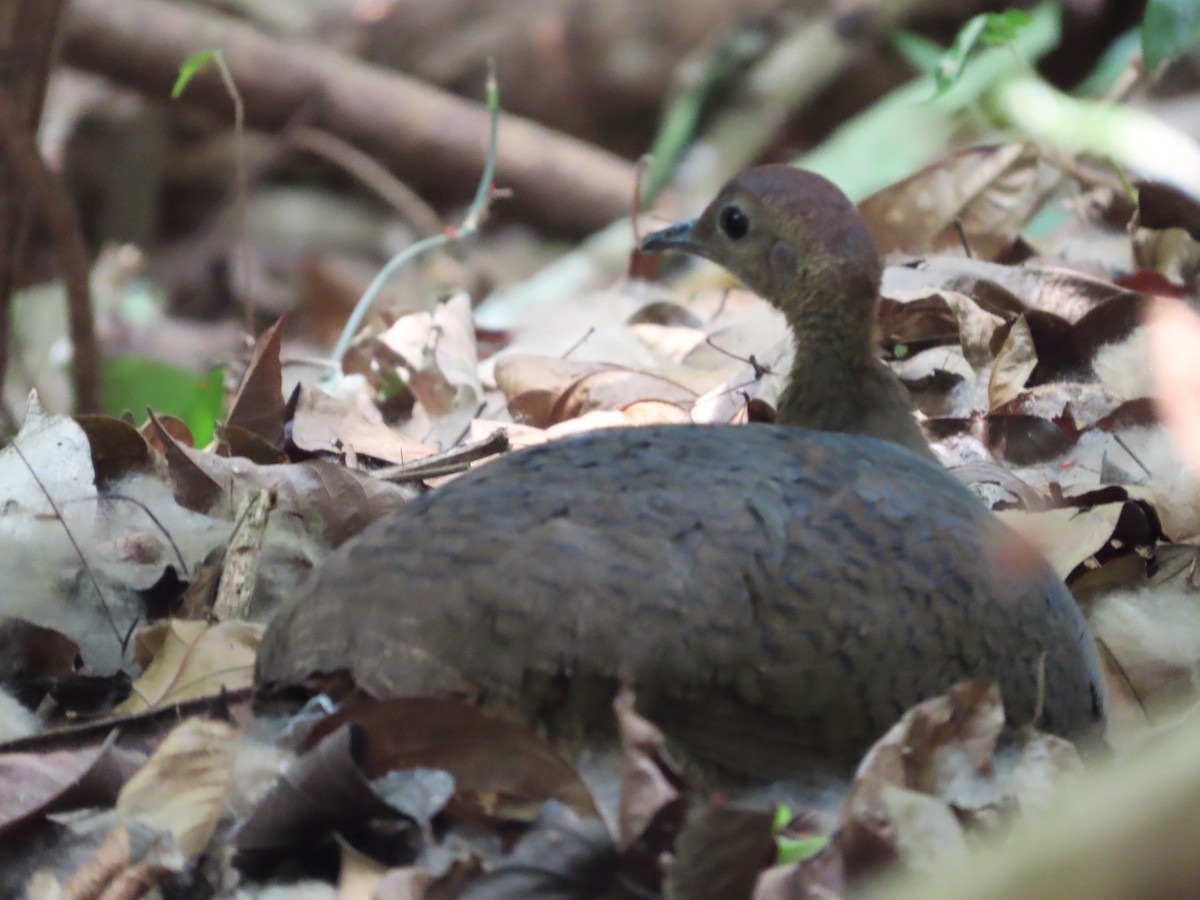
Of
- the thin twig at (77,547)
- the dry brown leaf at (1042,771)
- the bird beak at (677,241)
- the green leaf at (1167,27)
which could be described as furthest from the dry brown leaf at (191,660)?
the green leaf at (1167,27)

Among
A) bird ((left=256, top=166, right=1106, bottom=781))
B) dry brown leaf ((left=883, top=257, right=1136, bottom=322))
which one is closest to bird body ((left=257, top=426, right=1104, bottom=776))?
bird ((left=256, top=166, right=1106, bottom=781))

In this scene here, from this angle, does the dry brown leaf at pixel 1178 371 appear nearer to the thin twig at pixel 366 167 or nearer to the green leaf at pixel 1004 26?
the green leaf at pixel 1004 26

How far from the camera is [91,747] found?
2.05 meters

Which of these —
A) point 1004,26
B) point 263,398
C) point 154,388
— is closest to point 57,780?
point 263,398

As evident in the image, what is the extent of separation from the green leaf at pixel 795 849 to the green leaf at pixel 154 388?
2682mm

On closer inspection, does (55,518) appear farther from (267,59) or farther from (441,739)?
(267,59)

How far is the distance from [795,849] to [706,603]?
1.05ft

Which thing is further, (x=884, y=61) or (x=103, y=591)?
(x=884, y=61)

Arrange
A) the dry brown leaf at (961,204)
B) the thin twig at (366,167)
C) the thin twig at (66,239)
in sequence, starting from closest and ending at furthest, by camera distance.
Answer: the dry brown leaf at (961,204)
the thin twig at (66,239)
the thin twig at (366,167)

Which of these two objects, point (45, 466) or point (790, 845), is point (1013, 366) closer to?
point (790, 845)

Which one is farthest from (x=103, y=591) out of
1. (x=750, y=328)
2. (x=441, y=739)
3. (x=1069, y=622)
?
(x=750, y=328)

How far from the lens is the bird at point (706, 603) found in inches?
69.6

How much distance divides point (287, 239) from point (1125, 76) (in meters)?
6.35

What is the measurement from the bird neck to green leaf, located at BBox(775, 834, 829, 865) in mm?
1072
